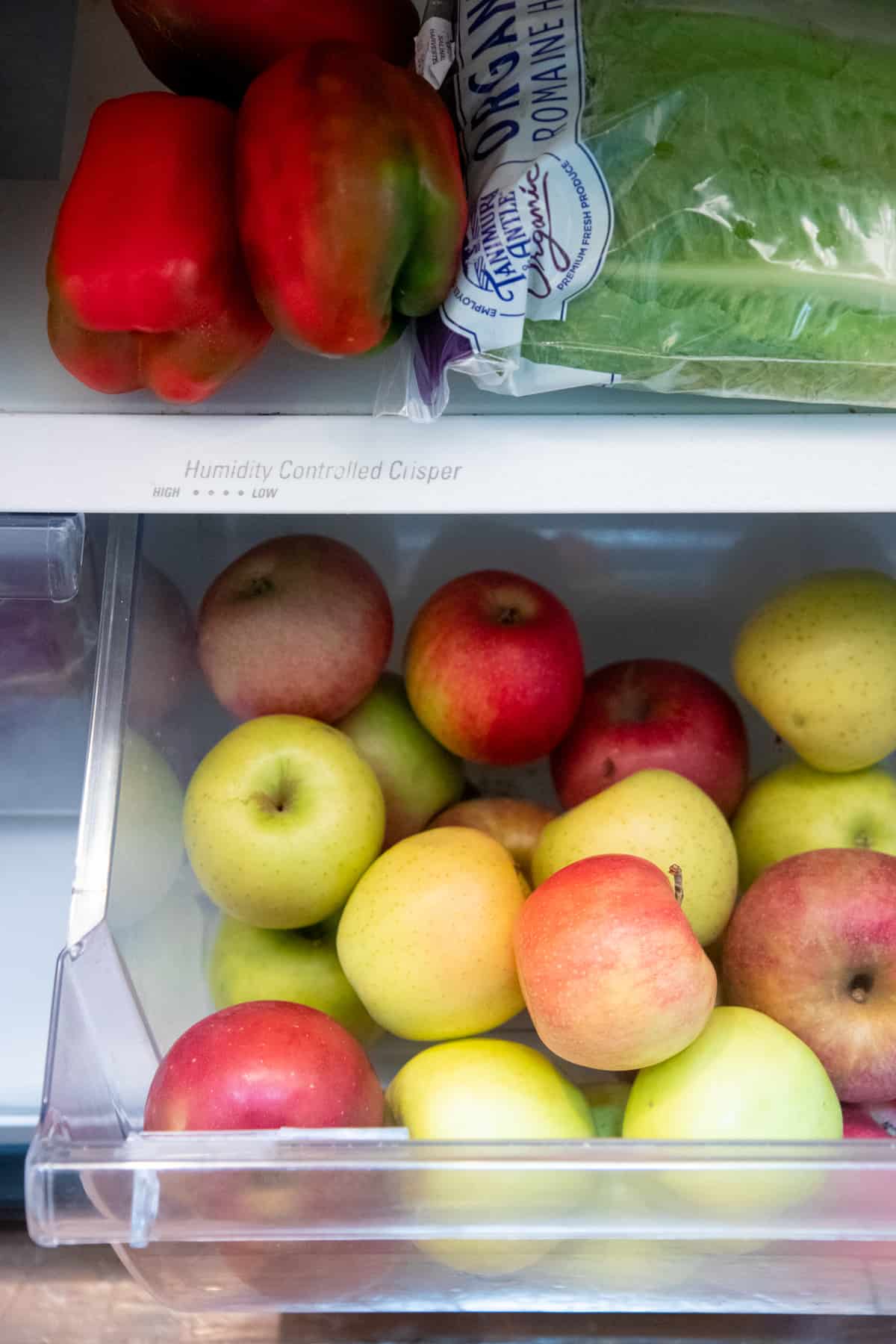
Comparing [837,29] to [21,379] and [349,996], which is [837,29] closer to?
[21,379]

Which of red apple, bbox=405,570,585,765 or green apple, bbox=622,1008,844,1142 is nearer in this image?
green apple, bbox=622,1008,844,1142

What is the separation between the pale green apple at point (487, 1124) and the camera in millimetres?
651

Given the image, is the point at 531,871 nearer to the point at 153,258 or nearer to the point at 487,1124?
the point at 487,1124

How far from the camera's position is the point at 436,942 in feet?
2.58

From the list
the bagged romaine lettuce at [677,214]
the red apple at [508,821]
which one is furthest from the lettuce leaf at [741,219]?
the red apple at [508,821]

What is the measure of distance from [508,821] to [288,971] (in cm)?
20

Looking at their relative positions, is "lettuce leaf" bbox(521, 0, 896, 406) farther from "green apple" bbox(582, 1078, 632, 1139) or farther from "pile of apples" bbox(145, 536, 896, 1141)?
"green apple" bbox(582, 1078, 632, 1139)

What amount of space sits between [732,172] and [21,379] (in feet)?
1.42

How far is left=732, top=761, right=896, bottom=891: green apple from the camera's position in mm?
909

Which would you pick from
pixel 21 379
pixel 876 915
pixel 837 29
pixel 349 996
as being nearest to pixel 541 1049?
pixel 349 996

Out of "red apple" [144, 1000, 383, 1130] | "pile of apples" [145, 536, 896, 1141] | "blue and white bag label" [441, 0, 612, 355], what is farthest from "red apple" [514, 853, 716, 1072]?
"blue and white bag label" [441, 0, 612, 355]

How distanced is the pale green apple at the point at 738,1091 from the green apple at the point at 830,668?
0.79ft

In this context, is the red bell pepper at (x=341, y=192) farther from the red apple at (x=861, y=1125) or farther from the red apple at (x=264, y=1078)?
the red apple at (x=861, y=1125)

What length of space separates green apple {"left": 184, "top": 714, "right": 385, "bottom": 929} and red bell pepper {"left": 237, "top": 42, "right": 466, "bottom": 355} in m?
0.31
